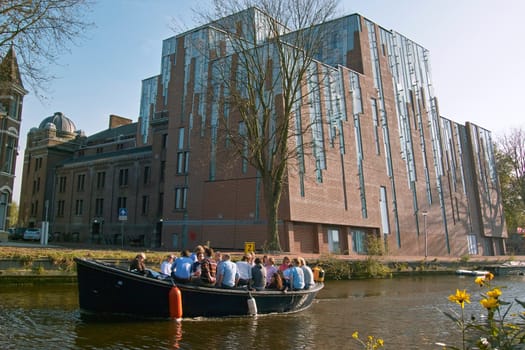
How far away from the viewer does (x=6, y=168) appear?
33.6m

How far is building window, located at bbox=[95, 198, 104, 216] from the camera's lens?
5478 cm

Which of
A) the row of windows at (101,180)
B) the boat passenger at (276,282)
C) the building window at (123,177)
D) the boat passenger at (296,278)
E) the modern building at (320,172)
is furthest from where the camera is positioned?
the building window at (123,177)

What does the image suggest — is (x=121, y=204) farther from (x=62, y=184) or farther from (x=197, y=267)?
(x=197, y=267)

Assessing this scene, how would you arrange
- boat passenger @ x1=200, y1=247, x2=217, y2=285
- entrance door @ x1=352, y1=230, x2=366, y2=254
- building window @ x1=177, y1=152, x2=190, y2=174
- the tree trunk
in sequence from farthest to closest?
building window @ x1=177, y1=152, x2=190, y2=174 < entrance door @ x1=352, y1=230, x2=366, y2=254 < the tree trunk < boat passenger @ x1=200, y1=247, x2=217, y2=285

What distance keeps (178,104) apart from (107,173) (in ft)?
48.9

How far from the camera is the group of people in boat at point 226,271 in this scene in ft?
44.7

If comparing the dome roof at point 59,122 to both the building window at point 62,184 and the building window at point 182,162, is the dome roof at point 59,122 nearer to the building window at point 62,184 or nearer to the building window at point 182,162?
the building window at point 62,184

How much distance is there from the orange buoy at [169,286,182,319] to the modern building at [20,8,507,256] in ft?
59.6

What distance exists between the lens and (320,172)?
128 ft

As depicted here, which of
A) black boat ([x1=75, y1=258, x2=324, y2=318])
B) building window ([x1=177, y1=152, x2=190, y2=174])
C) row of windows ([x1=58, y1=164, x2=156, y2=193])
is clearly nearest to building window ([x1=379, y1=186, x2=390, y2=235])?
building window ([x1=177, y1=152, x2=190, y2=174])

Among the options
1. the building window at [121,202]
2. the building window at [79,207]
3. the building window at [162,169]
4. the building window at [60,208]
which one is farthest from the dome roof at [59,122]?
the building window at [162,169]

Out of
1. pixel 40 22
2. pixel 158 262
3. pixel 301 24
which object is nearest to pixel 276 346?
pixel 158 262

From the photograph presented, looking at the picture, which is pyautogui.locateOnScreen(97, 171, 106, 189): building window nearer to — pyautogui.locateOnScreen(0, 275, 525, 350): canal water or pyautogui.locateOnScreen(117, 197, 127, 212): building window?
pyautogui.locateOnScreen(117, 197, 127, 212): building window

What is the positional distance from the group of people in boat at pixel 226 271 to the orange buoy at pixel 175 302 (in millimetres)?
620
